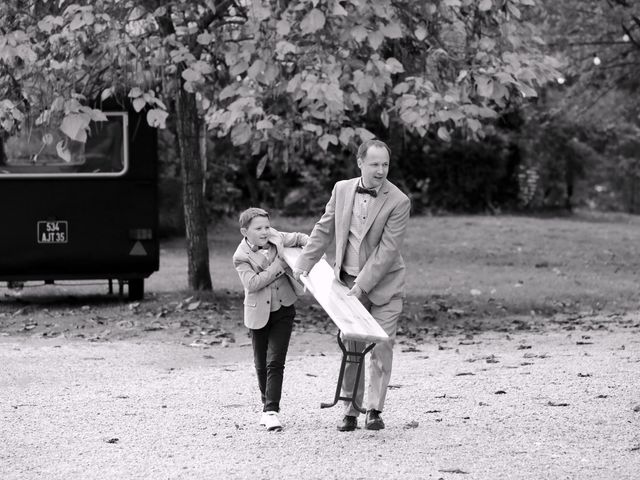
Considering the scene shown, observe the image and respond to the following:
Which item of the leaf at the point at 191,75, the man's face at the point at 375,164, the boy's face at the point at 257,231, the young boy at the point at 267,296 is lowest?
the young boy at the point at 267,296

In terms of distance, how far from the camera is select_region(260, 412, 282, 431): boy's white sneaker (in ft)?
23.1

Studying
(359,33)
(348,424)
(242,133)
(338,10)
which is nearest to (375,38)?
(359,33)

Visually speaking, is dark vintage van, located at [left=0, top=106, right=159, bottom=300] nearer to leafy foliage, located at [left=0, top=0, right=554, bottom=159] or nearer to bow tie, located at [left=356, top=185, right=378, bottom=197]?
leafy foliage, located at [left=0, top=0, right=554, bottom=159]

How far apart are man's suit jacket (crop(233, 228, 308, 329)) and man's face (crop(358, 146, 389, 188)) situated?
2.18 ft

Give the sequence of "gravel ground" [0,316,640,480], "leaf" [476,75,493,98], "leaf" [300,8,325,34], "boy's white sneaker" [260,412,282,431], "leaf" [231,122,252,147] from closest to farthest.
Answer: "gravel ground" [0,316,640,480] → "boy's white sneaker" [260,412,282,431] → "leaf" [300,8,325,34] → "leaf" [476,75,493,98] → "leaf" [231,122,252,147]

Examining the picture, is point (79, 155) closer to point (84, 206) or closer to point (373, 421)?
point (84, 206)

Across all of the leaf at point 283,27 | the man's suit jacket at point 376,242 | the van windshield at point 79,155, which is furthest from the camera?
the van windshield at point 79,155

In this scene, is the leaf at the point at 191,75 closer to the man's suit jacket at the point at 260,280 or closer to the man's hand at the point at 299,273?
the man's suit jacket at the point at 260,280

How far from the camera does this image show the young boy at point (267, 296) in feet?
23.3

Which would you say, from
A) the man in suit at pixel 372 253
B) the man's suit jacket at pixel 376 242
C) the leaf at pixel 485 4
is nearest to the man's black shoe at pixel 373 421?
the man in suit at pixel 372 253

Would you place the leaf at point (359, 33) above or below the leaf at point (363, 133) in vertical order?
above

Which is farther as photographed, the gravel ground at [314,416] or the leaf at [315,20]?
the leaf at [315,20]

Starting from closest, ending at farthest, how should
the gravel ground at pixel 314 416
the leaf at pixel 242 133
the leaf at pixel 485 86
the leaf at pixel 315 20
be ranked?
the gravel ground at pixel 314 416, the leaf at pixel 315 20, the leaf at pixel 485 86, the leaf at pixel 242 133

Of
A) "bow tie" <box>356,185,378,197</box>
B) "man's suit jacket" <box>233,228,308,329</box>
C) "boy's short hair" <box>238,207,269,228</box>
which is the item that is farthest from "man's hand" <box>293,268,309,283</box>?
"bow tie" <box>356,185,378,197</box>
